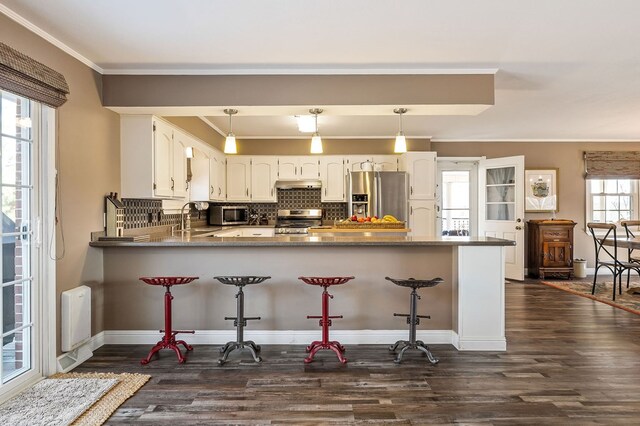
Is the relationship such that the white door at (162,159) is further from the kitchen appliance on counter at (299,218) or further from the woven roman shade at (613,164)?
the woven roman shade at (613,164)

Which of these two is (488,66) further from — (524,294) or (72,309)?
(72,309)

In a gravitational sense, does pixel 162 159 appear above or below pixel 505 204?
above

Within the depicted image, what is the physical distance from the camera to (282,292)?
352 cm

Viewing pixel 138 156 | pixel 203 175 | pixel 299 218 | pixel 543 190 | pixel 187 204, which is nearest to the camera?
pixel 138 156

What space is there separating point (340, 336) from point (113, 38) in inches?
116

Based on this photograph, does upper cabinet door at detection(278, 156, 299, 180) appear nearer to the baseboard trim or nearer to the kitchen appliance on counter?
the kitchen appliance on counter

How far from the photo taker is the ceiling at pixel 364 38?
2.39m

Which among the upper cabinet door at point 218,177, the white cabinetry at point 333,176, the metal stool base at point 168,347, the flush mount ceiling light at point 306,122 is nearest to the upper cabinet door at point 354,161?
the white cabinetry at point 333,176

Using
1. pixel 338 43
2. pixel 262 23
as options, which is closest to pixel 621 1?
pixel 338 43

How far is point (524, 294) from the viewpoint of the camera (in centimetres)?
549

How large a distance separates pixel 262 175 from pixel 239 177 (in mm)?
386

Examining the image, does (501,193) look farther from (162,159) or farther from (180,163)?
(162,159)

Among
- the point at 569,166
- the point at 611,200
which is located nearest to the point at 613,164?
the point at 611,200

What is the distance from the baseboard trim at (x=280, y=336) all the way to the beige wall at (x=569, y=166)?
4.44 metres
